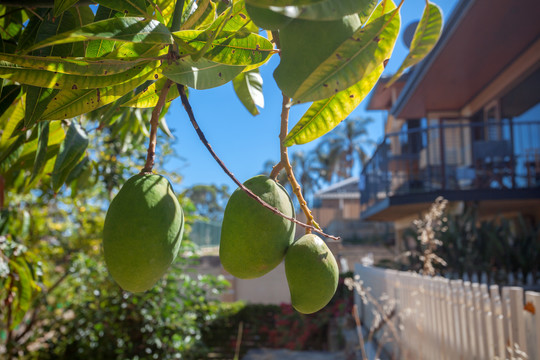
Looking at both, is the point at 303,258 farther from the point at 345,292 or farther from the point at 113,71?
the point at 345,292

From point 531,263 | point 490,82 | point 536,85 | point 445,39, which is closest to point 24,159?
point 531,263

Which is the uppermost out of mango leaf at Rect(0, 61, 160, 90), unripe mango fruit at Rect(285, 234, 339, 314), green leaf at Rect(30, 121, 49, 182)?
mango leaf at Rect(0, 61, 160, 90)

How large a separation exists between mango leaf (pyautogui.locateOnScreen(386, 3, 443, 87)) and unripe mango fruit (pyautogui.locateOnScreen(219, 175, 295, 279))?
0.32 m

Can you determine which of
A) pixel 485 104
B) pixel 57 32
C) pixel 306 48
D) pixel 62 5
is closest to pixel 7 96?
pixel 57 32

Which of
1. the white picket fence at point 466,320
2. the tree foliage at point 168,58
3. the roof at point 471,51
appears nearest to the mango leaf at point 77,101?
the tree foliage at point 168,58

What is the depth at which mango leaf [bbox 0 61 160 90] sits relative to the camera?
581 millimetres

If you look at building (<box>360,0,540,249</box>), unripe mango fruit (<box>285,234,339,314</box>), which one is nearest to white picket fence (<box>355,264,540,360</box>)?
unripe mango fruit (<box>285,234,339,314</box>)

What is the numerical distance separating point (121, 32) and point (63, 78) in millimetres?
165

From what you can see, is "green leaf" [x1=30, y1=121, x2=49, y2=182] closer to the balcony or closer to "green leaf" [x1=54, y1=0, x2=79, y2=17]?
"green leaf" [x1=54, y1=0, x2=79, y2=17]

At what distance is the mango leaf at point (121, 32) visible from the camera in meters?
0.44

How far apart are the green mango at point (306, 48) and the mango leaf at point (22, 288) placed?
173cm

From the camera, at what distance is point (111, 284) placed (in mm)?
5297

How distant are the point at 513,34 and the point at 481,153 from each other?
225 centimetres

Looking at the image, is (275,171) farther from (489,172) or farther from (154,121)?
(489,172)
